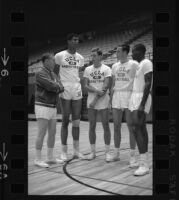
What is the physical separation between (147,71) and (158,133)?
1.25m

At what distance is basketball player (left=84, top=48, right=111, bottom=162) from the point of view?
12.6ft

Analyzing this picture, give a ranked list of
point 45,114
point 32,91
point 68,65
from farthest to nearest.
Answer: point 32,91 → point 68,65 → point 45,114

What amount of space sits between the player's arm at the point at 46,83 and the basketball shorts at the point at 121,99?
84cm

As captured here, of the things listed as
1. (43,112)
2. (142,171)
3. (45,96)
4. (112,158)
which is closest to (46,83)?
(45,96)

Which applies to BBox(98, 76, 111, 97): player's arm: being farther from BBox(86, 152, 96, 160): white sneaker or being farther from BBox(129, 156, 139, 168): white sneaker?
BBox(129, 156, 139, 168): white sneaker

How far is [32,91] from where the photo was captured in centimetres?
1324

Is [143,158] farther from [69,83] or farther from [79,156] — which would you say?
[69,83]

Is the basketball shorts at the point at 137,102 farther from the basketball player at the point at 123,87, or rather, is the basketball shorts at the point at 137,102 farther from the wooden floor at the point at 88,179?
the wooden floor at the point at 88,179

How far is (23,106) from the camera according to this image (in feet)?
5.98

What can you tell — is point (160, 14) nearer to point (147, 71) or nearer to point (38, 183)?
point (147, 71)

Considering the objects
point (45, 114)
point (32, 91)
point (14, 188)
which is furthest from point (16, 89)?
point (32, 91)

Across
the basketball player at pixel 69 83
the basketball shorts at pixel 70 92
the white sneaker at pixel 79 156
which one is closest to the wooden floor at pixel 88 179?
the white sneaker at pixel 79 156

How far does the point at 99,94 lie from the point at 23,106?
6.90ft

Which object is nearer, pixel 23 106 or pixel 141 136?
pixel 23 106
